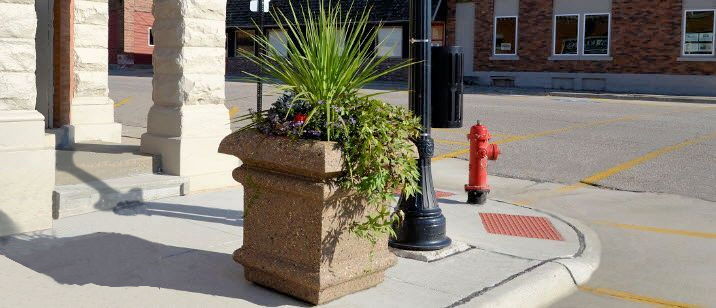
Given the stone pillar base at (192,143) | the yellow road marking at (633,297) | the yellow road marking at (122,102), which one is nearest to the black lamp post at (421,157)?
the yellow road marking at (633,297)

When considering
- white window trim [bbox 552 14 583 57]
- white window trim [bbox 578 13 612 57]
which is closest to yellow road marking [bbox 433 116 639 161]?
white window trim [bbox 578 13 612 57]

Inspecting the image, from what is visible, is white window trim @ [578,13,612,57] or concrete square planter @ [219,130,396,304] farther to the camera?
white window trim @ [578,13,612,57]

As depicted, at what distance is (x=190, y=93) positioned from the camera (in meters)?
8.99

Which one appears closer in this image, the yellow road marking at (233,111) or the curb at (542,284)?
the curb at (542,284)

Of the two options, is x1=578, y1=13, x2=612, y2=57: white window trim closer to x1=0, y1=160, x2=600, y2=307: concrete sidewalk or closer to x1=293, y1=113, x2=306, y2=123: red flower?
x1=0, y1=160, x2=600, y2=307: concrete sidewalk

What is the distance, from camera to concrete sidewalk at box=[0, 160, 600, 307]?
5266 mm

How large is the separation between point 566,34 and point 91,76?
23356 mm

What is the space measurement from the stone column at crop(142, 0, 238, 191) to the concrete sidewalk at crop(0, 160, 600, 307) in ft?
3.27

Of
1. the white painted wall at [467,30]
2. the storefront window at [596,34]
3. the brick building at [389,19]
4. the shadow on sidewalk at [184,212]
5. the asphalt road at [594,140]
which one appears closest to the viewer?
the shadow on sidewalk at [184,212]

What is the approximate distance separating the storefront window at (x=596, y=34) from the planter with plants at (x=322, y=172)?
2632 cm

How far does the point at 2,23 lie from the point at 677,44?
1015 inches

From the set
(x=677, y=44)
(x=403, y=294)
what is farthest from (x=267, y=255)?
(x=677, y=44)

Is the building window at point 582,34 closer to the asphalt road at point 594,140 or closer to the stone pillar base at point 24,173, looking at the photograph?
the asphalt road at point 594,140

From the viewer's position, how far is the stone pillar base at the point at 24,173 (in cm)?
662
